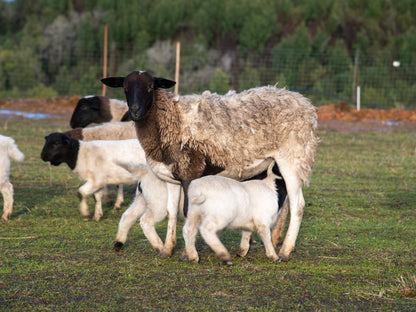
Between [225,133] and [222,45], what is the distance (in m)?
41.1

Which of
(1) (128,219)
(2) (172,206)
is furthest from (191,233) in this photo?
(1) (128,219)

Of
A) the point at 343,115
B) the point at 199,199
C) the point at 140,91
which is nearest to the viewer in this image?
the point at 199,199

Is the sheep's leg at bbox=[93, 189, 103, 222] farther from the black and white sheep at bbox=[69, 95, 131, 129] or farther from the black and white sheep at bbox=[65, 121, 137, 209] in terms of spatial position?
the black and white sheep at bbox=[69, 95, 131, 129]

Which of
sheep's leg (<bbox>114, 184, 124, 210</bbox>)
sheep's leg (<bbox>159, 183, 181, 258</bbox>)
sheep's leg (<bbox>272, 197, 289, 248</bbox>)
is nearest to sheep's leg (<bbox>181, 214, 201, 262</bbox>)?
sheep's leg (<bbox>159, 183, 181, 258</bbox>)

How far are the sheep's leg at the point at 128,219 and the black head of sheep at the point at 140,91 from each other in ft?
3.42

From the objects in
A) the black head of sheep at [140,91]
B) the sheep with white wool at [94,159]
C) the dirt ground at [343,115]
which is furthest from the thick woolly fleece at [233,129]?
the dirt ground at [343,115]

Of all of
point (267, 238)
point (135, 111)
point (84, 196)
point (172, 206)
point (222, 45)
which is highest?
point (222, 45)

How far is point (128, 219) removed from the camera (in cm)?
691

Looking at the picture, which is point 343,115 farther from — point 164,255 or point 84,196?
point 164,255

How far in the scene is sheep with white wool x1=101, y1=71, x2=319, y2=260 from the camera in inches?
259

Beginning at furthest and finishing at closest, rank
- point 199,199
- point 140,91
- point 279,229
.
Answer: point 279,229, point 140,91, point 199,199

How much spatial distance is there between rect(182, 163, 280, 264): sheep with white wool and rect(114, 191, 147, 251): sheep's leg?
782mm

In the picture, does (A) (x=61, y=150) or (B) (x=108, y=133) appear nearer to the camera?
(A) (x=61, y=150)

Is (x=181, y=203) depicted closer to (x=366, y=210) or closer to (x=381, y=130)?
(x=366, y=210)
